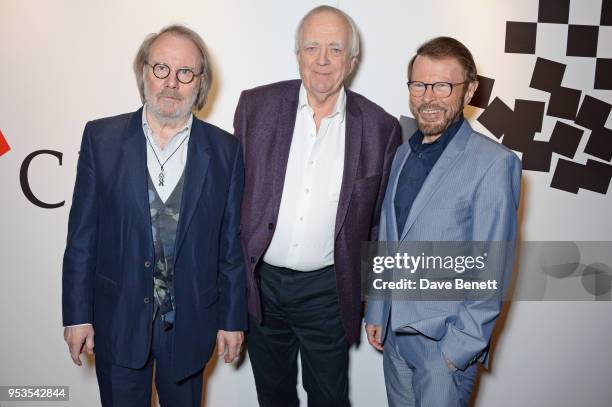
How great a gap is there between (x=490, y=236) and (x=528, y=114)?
110 cm

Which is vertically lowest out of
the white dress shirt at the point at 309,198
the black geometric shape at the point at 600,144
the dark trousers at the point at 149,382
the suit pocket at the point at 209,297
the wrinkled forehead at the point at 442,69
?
the dark trousers at the point at 149,382

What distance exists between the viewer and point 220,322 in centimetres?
187

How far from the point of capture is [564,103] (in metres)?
2.43

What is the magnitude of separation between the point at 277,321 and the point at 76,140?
125 cm

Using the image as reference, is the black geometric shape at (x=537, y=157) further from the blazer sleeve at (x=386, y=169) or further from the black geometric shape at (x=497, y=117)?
the blazer sleeve at (x=386, y=169)

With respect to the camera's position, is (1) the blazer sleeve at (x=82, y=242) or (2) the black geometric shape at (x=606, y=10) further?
(2) the black geometric shape at (x=606, y=10)

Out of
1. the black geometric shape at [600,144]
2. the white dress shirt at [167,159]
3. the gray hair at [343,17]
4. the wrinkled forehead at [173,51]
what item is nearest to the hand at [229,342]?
the white dress shirt at [167,159]

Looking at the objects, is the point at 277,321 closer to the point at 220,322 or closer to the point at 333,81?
the point at 220,322

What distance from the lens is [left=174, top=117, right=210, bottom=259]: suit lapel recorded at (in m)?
1.65

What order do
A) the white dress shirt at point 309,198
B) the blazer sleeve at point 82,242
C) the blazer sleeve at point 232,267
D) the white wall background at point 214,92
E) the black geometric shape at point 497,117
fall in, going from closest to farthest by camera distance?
the blazer sleeve at point 82,242 → the blazer sleeve at point 232,267 → the white dress shirt at point 309,198 → the white wall background at point 214,92 → the black geometric shape at point 497,117

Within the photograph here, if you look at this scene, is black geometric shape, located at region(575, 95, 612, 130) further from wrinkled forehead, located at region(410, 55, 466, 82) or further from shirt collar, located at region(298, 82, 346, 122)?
shirt collar, located at region(298, 82, 346, 122)

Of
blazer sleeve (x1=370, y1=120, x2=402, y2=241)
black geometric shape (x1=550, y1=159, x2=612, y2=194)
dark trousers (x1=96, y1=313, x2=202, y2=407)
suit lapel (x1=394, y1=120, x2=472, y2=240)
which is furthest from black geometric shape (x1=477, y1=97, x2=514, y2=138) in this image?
dark trousers (x1=96, y1=313, x2=202, y2=407)

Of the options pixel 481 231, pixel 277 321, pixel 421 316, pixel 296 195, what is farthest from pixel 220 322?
pixel 481 231

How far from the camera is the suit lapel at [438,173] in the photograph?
64.9 inches
